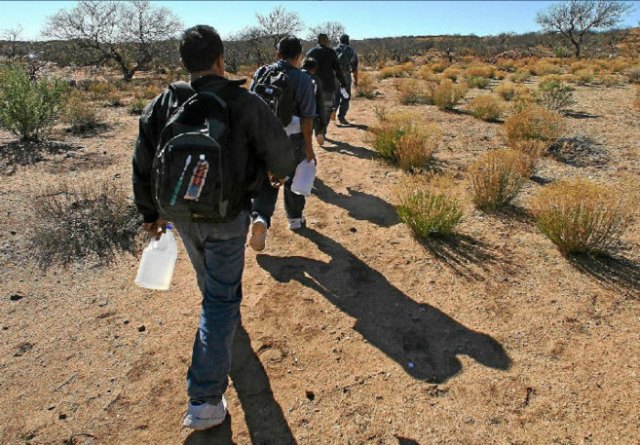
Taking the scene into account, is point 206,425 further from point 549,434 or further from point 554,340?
point 554,340

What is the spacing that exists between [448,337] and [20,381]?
2.70 m

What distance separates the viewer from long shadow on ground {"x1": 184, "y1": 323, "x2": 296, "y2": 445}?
2195 millimetres

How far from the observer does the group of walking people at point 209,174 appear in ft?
5.78

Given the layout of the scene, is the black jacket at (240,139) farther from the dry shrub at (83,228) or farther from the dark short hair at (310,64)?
the dark short hair at (310,64)

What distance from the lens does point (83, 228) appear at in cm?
427

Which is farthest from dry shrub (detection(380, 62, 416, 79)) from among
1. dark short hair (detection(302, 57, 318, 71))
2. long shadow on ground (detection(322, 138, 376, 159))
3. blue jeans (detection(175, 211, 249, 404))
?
blue jeans (detection(175, 211, 249, 404))

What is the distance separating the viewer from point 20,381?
2582mm

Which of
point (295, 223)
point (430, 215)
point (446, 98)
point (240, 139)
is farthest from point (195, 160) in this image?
point (446, 98)

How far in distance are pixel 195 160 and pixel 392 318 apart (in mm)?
1968

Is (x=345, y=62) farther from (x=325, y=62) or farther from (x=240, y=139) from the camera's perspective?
(x=240, y=139)

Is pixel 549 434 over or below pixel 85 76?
below

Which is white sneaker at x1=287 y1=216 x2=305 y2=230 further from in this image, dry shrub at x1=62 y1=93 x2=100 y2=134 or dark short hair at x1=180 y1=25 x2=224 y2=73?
dry shrub at x1=62 y1=93 x2=100 y2=134

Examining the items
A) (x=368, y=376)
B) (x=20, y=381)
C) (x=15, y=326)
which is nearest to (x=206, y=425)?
(x=368, y=376)

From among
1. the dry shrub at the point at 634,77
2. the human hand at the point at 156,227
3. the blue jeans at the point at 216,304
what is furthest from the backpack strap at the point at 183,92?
the dry shrub at the point at 634,77
